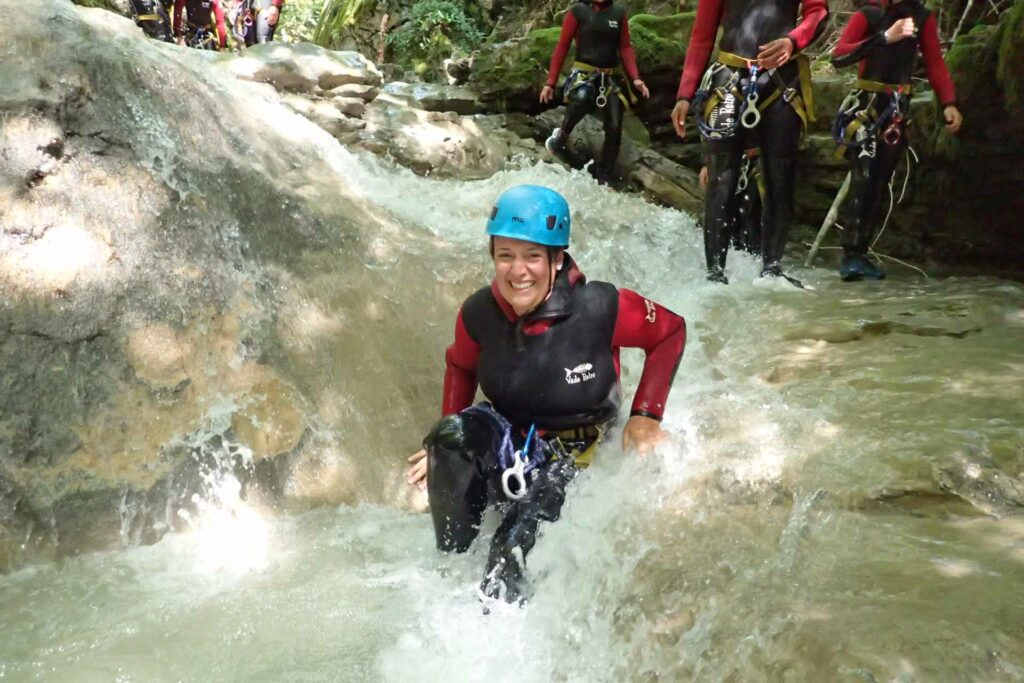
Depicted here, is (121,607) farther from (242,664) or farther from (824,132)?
(824,132)

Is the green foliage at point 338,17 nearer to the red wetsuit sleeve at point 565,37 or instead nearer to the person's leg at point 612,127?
the red wetsuit sleeve at point 565,37

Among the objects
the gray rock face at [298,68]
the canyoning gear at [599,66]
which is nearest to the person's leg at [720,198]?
the canyoning gear at [599,66]

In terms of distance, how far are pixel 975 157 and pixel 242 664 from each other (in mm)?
6027

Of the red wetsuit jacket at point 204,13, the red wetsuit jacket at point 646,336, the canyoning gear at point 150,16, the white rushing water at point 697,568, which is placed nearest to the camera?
the white rushing water at point 697,568

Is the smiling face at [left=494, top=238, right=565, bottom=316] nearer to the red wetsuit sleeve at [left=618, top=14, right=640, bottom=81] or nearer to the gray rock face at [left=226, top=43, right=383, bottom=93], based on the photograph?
the red wetsuit sleeve at [left=618, top=14, right=640, bottom=81]

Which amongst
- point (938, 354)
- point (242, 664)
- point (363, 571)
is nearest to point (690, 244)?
point (938, 354)

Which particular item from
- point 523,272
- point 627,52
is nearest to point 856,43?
point 627,52

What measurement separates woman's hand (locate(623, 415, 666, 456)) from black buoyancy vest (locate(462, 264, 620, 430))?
0.40 ft

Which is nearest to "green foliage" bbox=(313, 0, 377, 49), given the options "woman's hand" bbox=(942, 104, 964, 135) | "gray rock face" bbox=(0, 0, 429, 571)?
"gray rock face" bbox=(0, 0, 429, 571)

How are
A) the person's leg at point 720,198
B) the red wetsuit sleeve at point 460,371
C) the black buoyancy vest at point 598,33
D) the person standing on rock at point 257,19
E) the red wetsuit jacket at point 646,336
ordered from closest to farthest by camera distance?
1. the red wetsuit jacket at point 646,336
2. the red wetsuit sleeve at point 460,371
3. the person's leg at point 720,198
4. the black buoyancy vest at point 598,33
5. the person standing on rock at point 257,19

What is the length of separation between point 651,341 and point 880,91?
3.07 meters

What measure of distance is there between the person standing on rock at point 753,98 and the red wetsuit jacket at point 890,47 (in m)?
0.44

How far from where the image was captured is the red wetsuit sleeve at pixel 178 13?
8.47m

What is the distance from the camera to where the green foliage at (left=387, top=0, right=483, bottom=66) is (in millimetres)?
14242
